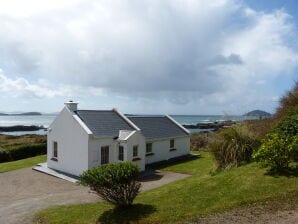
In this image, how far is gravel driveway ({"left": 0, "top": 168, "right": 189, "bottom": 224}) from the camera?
16417 mm

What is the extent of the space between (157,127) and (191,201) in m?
20.3

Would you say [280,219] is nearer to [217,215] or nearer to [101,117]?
[217,215]

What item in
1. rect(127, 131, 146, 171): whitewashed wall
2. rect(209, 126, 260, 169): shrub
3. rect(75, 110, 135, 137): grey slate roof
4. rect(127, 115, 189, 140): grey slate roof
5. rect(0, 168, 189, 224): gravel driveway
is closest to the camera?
rect(0, 168, 189, 224): gravel driveway

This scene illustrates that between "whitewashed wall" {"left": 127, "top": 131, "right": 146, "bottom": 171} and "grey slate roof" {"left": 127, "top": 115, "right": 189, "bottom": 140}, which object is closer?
"whitewashed wall" {"left": 127, "top": 131, "right": 146, "bottom": 171}

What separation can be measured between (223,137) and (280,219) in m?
10.0

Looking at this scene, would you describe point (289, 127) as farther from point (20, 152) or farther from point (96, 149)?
Result: point (20, 152)

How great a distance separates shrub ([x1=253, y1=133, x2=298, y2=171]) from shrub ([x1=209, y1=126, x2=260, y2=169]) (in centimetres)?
439

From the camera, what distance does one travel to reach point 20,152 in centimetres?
3803

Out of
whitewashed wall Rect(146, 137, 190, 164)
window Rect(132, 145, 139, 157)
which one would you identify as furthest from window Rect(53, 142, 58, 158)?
whitewashed wall Rect(146, 137, 190, 164)

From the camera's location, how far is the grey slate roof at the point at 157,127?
104 ft

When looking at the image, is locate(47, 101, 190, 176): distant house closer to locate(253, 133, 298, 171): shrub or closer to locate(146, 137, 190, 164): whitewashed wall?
locate(146, 137, 190, 164): whitewashed wall

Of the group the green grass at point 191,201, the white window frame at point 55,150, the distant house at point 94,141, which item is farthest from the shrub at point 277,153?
the white window frame at point 55,150

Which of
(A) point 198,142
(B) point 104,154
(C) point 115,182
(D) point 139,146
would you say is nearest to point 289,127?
(C) point 115,182

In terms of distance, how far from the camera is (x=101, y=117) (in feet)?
94.1
